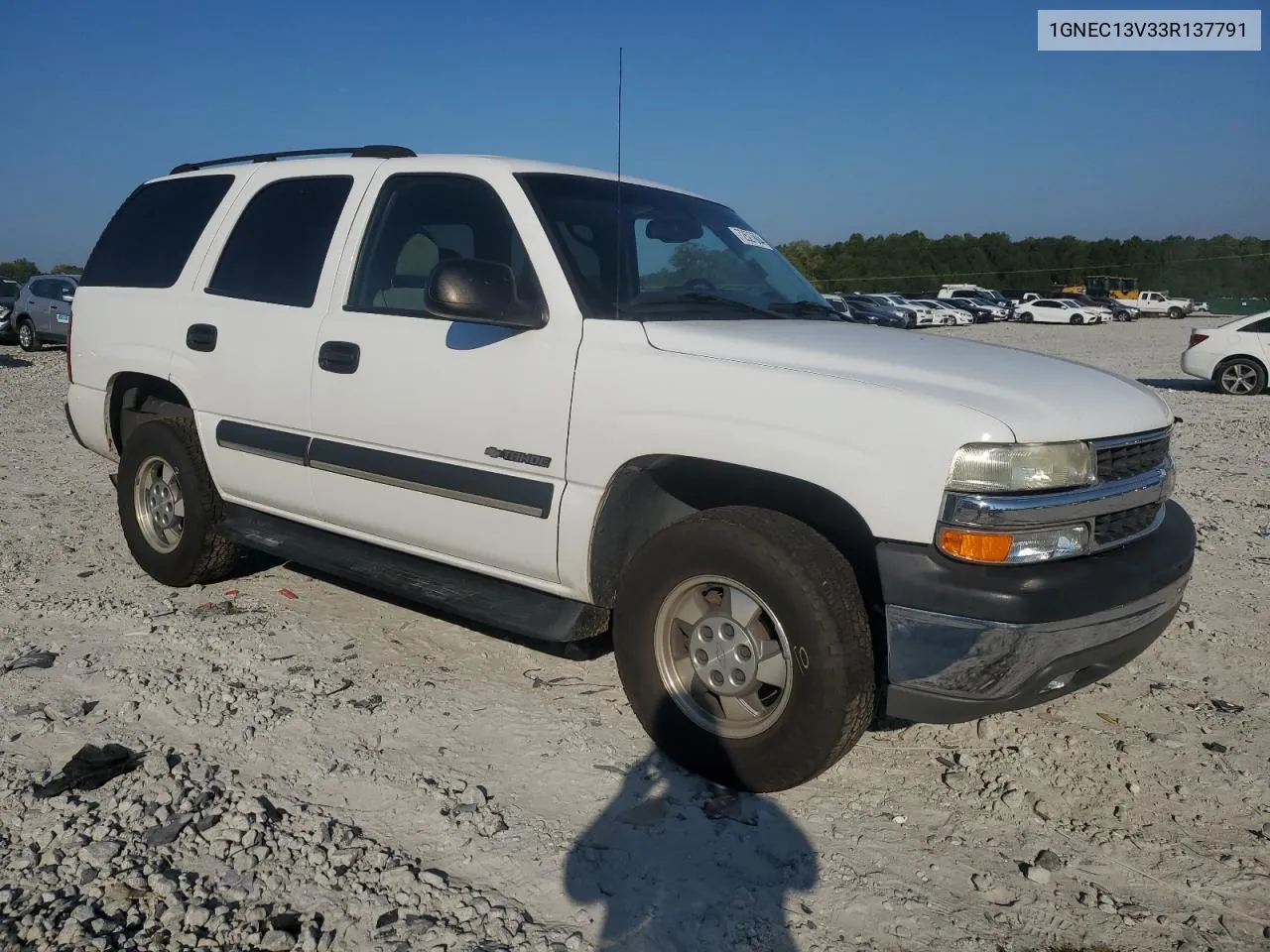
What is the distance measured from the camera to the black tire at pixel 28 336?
68.6ft

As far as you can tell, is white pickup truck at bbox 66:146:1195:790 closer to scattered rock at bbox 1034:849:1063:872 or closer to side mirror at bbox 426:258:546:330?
side mirror at bbox 426:258:546:330

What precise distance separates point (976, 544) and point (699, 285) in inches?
65.6

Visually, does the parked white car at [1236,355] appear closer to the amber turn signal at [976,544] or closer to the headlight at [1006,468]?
the headlight at [1006,468]

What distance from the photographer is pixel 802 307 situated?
4.21 meters

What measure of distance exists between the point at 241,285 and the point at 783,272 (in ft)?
8.01

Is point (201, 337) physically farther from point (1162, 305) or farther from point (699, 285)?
point (1162, 305)

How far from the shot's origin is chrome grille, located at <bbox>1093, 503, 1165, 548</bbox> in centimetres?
302

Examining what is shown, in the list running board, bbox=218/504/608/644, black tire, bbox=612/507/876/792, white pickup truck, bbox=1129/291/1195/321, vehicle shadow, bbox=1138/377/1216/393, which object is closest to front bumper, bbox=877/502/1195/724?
black tire, bbox=612/507/876/792

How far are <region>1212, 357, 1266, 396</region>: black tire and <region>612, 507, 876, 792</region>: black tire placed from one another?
15.4m

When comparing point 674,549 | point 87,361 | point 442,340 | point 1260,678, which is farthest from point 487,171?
point 1260,678

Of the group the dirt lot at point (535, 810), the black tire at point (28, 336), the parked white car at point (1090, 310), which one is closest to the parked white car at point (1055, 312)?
the parked white car at point (1090, 310)

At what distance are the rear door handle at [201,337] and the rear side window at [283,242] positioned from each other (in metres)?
0.17

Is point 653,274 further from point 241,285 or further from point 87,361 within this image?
point 87,361

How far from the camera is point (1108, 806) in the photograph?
10.8 feet
